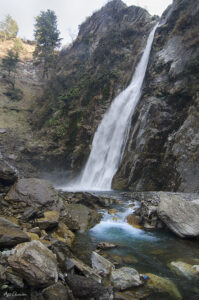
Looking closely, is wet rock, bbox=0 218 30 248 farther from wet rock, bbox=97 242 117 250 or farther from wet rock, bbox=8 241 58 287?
wet rock, bbox=97 242 117 250

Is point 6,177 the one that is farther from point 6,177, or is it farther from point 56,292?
point 56,292

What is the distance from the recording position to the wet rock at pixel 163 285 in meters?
4.35

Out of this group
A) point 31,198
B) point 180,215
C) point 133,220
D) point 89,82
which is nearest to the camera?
point 180,215

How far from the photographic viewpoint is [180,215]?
7.44 meters

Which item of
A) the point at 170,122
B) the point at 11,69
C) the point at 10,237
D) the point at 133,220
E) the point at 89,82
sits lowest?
the point at 133,220

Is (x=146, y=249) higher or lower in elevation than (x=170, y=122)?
lower

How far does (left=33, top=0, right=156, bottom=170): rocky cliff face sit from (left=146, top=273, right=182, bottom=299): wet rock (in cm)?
1715

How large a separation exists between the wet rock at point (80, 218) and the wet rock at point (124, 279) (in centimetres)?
330

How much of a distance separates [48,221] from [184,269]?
4096 millimetres

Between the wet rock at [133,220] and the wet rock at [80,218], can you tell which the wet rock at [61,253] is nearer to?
the wet rock at [80,218]

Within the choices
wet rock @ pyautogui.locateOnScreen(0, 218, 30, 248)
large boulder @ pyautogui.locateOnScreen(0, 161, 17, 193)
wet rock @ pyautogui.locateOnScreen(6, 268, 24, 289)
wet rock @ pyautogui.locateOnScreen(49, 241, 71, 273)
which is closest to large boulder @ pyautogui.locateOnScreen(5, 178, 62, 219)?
large boulder @ pyautogui.locateOnScreen(0, 161, 17, 193)

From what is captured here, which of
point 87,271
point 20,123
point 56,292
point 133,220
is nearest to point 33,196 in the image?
point 87,271

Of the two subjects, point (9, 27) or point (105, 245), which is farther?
point (9, 27)

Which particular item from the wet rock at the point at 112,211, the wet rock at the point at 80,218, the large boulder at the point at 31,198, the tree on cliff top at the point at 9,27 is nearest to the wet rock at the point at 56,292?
the large boulder at the point at 31,198
